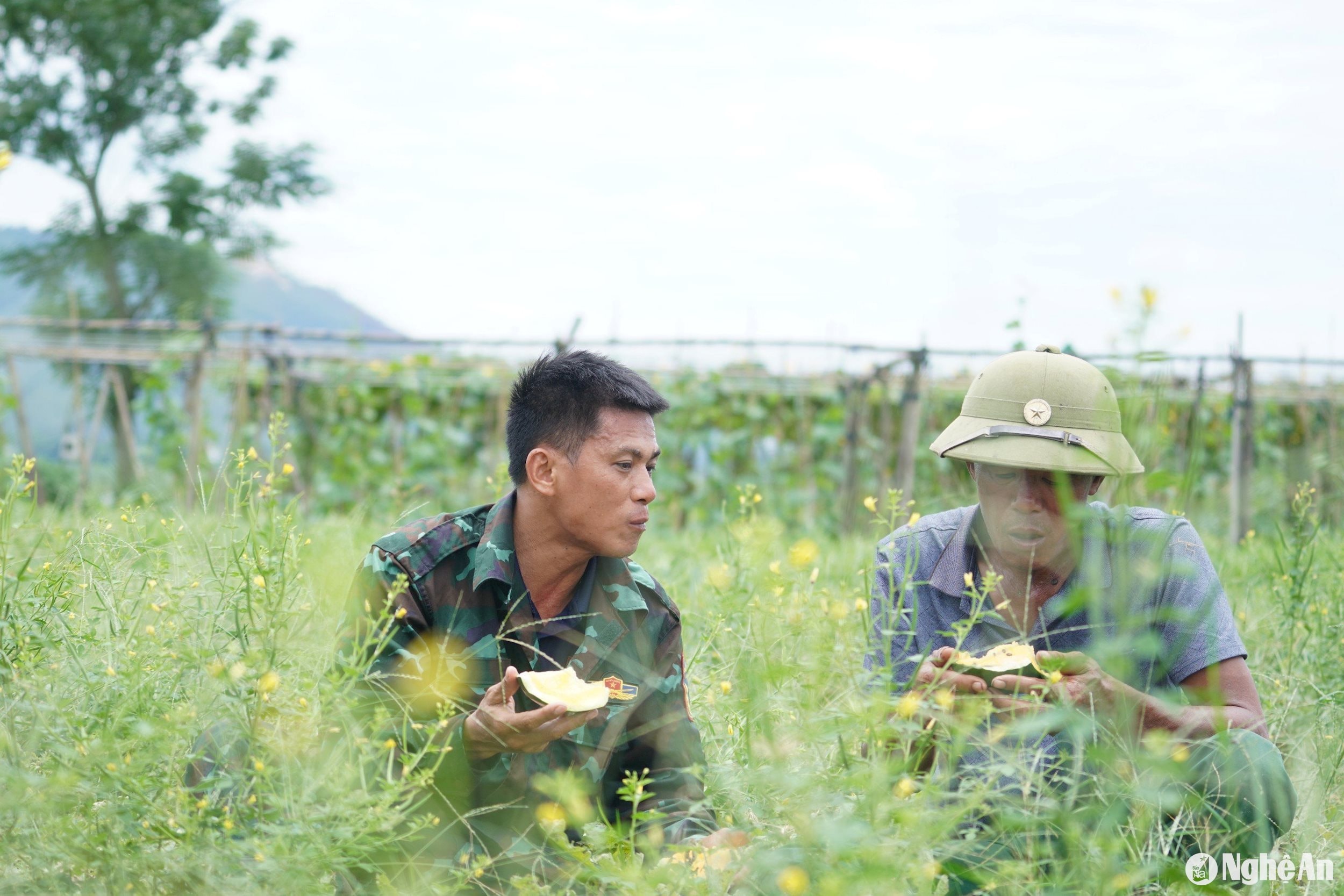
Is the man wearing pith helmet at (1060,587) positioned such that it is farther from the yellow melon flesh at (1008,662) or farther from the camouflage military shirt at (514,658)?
the camouflage military shirt at (514,658)

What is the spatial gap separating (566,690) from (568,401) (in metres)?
0.82

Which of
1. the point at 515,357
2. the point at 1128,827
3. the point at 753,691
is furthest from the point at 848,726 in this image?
the point at 515,357

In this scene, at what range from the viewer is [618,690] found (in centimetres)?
225

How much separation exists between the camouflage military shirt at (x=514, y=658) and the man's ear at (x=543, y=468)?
0.09 metres

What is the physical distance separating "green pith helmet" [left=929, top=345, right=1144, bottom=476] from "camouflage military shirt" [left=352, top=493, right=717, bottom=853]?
31.5 inches

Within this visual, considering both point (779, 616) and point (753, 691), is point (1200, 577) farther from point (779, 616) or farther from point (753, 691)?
point (753, 691)

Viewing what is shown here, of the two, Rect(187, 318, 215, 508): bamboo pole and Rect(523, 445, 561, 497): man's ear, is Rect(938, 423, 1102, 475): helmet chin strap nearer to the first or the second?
Rect(523, 445, 561, 497): man's ear

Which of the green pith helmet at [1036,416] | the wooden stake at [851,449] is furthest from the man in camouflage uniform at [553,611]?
the wooden stake at [851,449]

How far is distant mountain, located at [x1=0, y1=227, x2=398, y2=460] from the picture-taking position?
1040 cm

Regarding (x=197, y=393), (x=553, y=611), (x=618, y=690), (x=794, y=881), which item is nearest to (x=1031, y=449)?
(x=618, y=690)

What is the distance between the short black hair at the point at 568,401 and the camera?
104 inches

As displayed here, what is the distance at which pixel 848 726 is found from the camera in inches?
63.6

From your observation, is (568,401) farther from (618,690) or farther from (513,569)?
(618,690)

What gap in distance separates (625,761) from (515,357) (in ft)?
24.0
